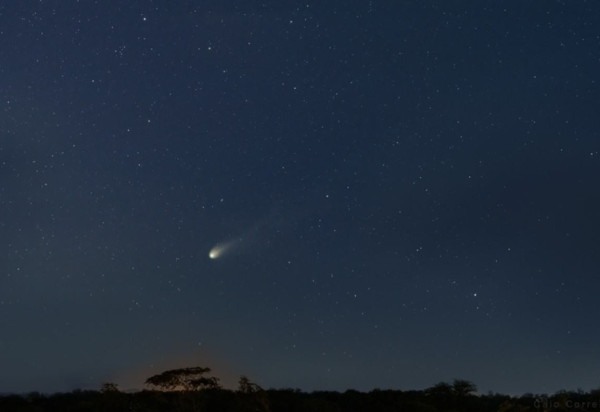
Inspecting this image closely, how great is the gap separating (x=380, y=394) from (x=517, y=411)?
12824 mm

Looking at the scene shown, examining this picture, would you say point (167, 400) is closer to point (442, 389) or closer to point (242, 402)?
point (242, 402)

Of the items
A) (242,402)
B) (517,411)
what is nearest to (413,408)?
(517,411)

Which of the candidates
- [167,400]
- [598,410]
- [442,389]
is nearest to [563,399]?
[598,410]

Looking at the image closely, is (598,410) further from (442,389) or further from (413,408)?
(442,389)

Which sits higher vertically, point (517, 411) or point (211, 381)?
point (211, 381)

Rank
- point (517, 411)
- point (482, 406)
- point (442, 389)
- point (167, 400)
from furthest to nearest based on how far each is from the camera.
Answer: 1. point (442, 389)
2. point (482, 406)
3. point (167, 400)
4. point (517, 411)

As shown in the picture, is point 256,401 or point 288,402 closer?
point 256,401

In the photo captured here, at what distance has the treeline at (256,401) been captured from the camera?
47875 millimetres

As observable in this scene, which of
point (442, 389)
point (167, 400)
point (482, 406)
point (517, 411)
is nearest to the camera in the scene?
point (517, 411)

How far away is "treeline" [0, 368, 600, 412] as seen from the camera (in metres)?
47.9

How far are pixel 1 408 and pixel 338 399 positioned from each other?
80.2 feet

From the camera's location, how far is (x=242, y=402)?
4828 centimetres

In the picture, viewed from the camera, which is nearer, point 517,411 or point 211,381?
point 517,411

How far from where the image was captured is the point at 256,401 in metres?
48.8
